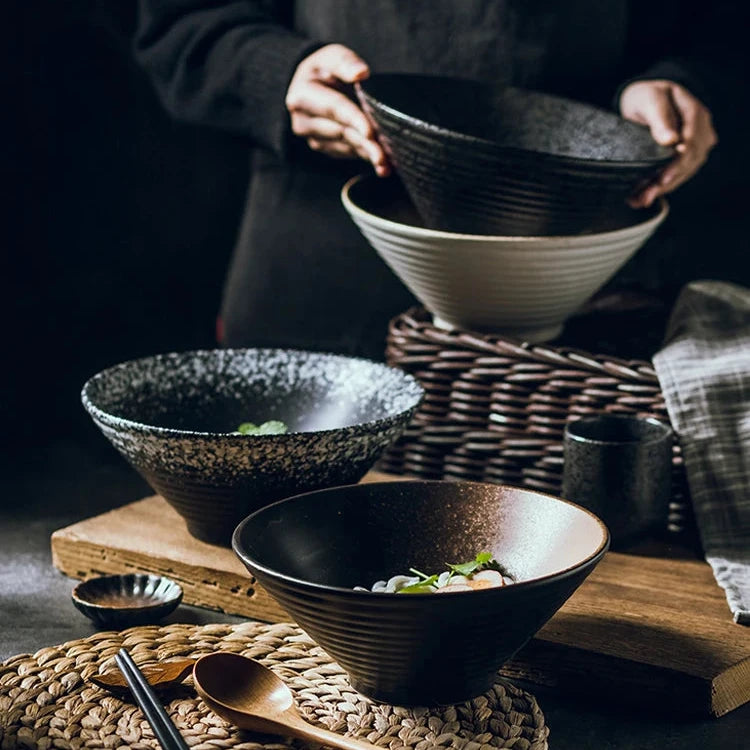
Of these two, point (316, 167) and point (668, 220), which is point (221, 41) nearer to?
point (316, 167)

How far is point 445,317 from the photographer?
1209mm

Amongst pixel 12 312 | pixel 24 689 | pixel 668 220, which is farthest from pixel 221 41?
pixel 24 689

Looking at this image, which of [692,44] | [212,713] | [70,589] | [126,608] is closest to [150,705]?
[212,713]

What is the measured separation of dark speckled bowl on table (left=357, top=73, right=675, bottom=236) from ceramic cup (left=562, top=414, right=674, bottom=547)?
8.0 inches


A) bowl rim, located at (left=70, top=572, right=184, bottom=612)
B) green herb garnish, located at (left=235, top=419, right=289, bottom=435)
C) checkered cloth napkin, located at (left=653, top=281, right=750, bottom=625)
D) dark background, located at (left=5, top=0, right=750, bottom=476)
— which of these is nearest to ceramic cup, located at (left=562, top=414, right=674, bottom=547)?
checkered cloth napkin, located at (left=653, top=281, right=750, bottom=625)

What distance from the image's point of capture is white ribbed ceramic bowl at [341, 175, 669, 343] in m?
1.10

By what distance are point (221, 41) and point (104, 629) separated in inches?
31.2

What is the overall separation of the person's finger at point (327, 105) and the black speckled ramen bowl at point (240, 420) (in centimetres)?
24

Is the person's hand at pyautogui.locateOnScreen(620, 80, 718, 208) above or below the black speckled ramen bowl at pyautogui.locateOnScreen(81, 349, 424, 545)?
above

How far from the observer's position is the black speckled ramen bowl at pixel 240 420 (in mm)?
960

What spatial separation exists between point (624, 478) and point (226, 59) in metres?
0.74

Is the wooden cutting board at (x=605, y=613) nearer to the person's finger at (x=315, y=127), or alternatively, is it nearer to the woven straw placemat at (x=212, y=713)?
the woven straw placemat at (x=212, y=713)

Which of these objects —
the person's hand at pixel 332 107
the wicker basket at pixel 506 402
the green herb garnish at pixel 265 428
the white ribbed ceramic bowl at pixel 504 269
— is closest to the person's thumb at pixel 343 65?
the person's hand at pixel 332 107

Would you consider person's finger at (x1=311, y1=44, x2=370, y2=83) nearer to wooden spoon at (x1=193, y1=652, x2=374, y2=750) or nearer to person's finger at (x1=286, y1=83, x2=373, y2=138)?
person's finger at (x1=286, y1=83, x2=373, y2=138)
